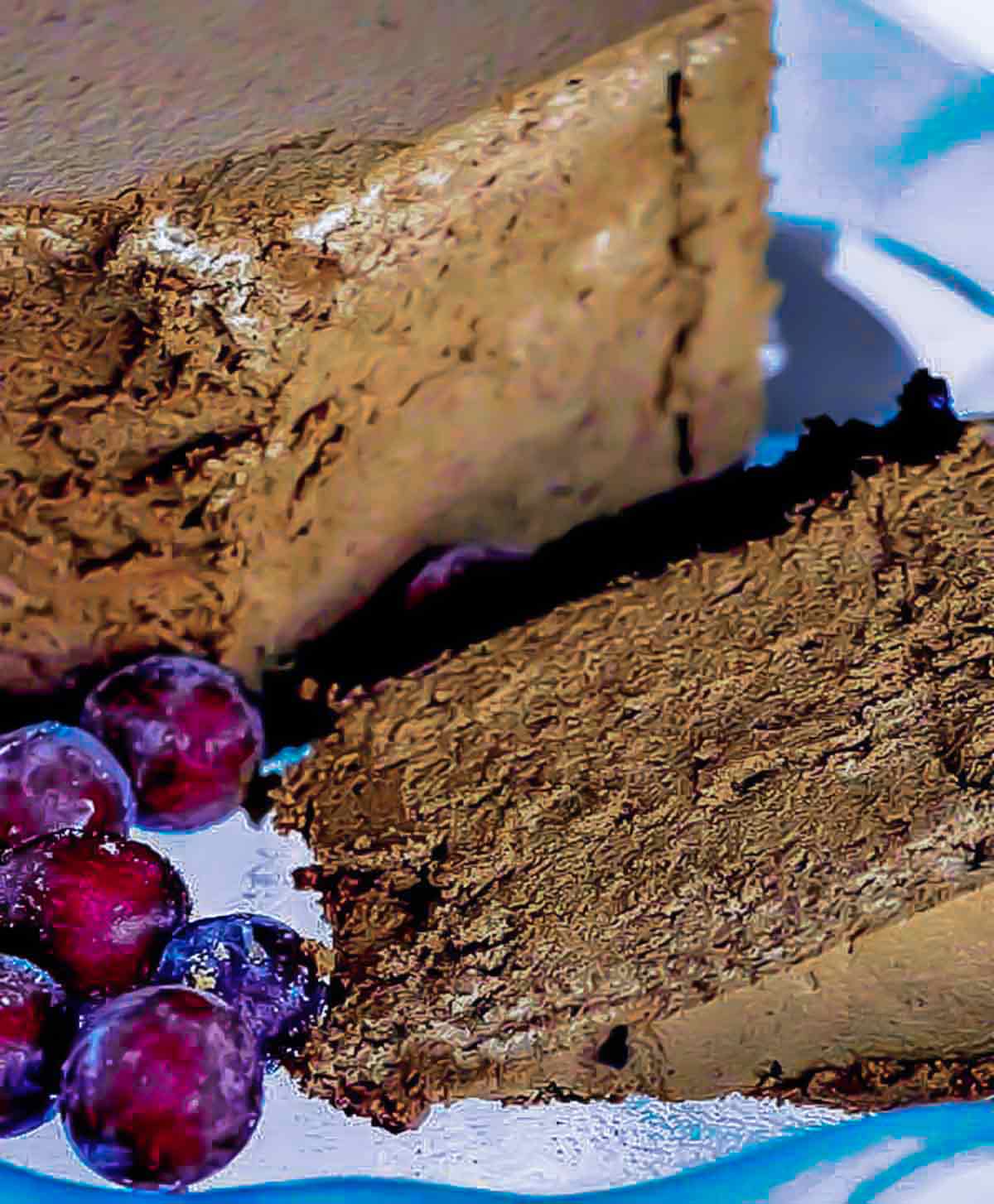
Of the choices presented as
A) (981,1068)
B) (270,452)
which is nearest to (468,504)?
(270,452)

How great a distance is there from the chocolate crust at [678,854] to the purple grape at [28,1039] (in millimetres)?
242

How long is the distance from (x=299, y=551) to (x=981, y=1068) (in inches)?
36.5

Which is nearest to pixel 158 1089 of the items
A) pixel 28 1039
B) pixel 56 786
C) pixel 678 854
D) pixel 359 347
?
pixel 28 1039

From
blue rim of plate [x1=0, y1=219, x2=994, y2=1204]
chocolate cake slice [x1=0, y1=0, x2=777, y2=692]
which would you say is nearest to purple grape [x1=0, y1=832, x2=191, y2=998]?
blue rim of plate [x1=0, y1=219, x2=994, y2=1204]

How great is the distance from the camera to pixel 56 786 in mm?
1717

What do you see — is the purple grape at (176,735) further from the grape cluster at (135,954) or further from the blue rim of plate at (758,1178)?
the blue rim of plate at (758,1178)

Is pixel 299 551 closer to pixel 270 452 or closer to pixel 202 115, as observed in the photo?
pixel 270 452

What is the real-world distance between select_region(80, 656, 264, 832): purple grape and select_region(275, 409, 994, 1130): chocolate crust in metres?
0.08

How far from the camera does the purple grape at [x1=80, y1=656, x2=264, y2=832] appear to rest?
71.9 inches

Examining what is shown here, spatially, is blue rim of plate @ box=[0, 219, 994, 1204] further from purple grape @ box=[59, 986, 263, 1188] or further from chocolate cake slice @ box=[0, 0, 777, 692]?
chocolate cake slice @ box=[0, 0, 777, 692]

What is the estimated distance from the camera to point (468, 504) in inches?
81.5

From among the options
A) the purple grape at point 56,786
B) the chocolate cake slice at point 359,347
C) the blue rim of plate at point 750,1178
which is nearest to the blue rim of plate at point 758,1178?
the blue rim of plate at point 750,1178

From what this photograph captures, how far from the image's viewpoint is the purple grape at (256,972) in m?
1.62

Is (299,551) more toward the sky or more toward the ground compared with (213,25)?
more toward the ground
